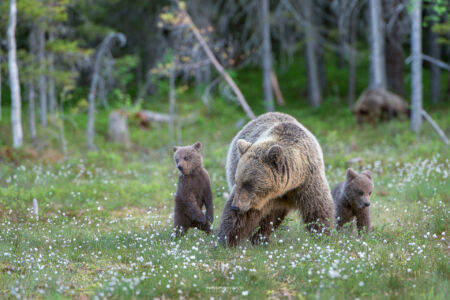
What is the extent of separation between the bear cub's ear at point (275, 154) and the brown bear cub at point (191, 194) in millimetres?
2184

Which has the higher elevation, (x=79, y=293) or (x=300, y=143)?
(x=300, y=143)

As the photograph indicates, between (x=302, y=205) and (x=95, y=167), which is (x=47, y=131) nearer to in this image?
(x=95, y=167)

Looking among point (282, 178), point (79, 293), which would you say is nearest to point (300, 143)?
point (282, 178)

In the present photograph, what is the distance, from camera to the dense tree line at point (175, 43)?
63.3 ft

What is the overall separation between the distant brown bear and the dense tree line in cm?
781

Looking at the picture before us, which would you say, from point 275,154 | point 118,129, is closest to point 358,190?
point 275,154

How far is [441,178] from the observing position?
11422 millimetres

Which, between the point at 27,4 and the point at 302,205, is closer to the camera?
the point at 302,205

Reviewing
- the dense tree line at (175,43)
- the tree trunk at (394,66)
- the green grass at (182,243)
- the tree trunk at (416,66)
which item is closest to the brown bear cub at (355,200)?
the green grass at (182,243)

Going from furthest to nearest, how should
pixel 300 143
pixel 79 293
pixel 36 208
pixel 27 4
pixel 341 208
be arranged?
1. pixel 27 4
2. pixel 36 208
3. pixel 341 208
4. pixel 300 143
5. pixel 79 293

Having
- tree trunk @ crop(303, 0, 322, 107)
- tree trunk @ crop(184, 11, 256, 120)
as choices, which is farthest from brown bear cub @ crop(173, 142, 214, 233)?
tree trunk @ crop(303, 0, 322, 107)

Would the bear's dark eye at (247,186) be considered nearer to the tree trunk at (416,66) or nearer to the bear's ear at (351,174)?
the bear's ear at (351,174)

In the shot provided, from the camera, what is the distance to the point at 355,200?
8.36 meters

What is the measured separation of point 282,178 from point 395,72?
2314cm
